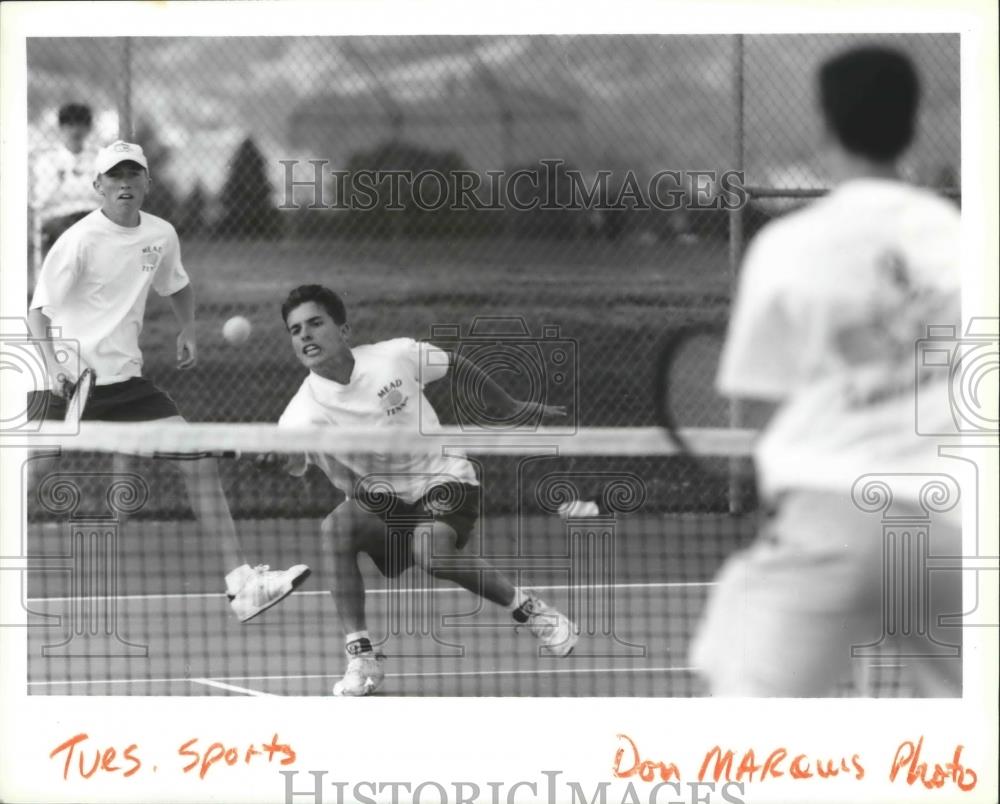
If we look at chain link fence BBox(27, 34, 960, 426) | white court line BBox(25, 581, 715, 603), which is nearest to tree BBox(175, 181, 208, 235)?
chain link fence BBox(27, 34, 960, 426)

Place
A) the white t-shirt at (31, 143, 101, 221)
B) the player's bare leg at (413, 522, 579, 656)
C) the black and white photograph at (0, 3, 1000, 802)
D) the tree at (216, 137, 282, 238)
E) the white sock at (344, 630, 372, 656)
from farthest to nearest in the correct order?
the white sock at (344, 630, 372, 656) < the player's bare leg at (413, 522, 579, 656) < the tree at (216, 137, 282, 238) < the white t-shirt at (31, 143, 101, 221) < the black and white photograph at (0, 3, 1000, 802)

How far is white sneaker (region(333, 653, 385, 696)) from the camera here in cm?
360

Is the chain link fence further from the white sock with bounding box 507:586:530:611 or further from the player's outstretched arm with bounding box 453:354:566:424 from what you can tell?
the white sock with bounding box 507:586:530:611

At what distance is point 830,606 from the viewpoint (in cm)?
257

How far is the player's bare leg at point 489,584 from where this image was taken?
11.7 ft

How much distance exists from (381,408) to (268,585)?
0.48 meters

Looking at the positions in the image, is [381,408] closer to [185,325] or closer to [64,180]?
[185,325]

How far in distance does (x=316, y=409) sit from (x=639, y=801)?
107 centimetres

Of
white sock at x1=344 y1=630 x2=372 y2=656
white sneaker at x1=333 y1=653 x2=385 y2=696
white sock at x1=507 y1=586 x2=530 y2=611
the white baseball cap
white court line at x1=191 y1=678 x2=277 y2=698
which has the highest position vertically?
the white baseball cap

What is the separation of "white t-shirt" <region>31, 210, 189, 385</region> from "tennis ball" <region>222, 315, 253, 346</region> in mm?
132

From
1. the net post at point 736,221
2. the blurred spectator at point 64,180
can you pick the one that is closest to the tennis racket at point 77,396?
the blurred spectator at point 64,180

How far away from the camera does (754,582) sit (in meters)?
2.84

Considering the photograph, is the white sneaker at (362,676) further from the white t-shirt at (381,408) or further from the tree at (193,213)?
the tree at (193,213)

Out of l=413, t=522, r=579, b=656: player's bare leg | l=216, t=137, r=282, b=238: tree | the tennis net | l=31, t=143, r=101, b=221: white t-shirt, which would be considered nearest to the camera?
l=31, t=143, r=101, b=221: white t-shirt
